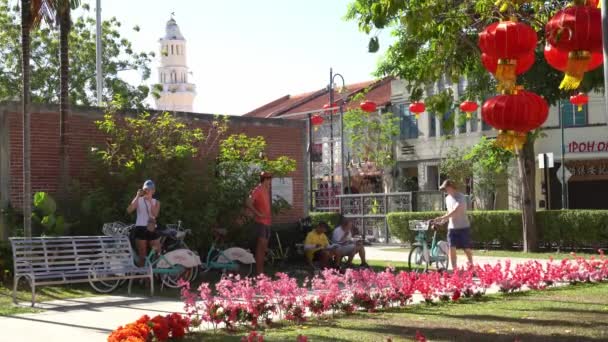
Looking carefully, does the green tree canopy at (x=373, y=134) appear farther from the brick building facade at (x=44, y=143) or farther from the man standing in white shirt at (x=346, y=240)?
the man standing in white shirt at (x=346, y=240)

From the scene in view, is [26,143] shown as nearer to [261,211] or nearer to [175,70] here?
[261,211]

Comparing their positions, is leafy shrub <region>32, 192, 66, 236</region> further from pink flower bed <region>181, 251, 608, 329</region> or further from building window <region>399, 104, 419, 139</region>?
building window <region>399, 104, 419, 139</region>

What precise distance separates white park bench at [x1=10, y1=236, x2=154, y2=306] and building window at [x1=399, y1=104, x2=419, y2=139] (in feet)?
110

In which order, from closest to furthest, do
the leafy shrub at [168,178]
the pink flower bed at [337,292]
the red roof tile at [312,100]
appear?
the pink flower bed at [337,292] → the leafy shrub at [168,178] → the red roof tile at [312,100]

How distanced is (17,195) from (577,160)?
2839 cm

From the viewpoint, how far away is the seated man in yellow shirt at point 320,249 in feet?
55.3

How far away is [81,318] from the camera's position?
1090 centimetres

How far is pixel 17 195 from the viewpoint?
1605 cm

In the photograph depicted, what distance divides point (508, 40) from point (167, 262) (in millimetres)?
7944

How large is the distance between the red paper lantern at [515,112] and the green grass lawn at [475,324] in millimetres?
2087

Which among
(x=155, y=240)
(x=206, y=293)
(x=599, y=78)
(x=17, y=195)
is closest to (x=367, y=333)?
(x=206, y=293)

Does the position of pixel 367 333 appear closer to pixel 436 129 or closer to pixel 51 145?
pixel 51 145

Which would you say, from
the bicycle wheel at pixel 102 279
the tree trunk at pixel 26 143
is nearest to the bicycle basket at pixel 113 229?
the bicycle wheel at pixel 102 279

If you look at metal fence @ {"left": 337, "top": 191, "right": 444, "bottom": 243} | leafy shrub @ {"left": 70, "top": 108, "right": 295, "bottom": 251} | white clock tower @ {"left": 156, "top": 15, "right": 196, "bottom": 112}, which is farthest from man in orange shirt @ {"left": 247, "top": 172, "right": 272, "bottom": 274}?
white clock tower @ {"left": 156, "top": 15, "right": 196, "bottom": 112}
